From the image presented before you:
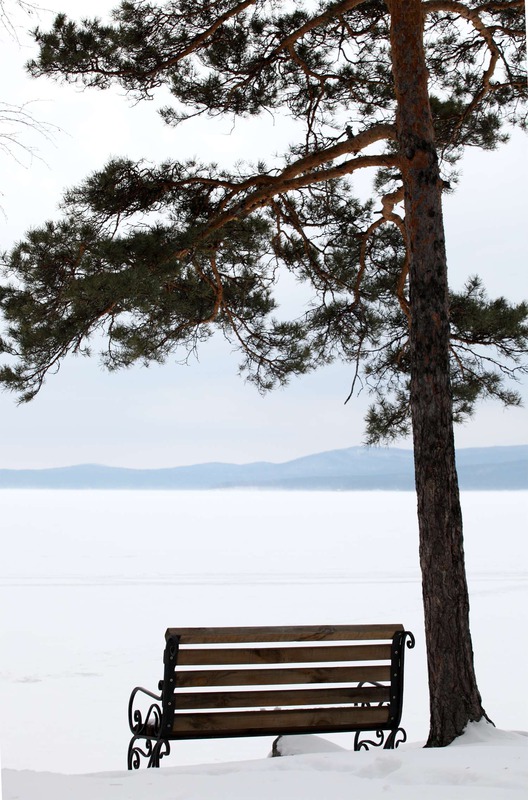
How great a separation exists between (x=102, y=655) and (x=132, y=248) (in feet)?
21.1

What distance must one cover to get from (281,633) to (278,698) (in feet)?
0.81

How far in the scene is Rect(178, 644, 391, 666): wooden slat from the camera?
128 inches

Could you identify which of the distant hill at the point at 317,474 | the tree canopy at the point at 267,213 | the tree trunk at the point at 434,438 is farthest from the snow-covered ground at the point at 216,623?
the distant hill at the point at 317,474

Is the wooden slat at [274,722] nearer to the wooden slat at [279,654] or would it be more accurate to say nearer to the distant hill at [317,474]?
the wooden slat at [279,654]

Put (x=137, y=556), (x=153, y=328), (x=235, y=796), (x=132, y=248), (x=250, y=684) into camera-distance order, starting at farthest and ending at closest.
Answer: (x=137, y=556)
(x=153, y=328)
(x=132, y=248)
(x=250, y=684)
(x=235, y=796)

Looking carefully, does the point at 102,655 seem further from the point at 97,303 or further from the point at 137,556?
the point at 137,556

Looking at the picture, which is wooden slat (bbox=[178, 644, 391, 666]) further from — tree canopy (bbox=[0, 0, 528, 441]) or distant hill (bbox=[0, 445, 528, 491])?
distant hill (bbox=[0, 445, 528, 491])

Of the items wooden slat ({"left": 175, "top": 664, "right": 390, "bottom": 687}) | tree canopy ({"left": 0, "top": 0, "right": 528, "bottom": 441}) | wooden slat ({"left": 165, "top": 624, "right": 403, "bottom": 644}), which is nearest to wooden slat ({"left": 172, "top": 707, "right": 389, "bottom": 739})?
wooden slat ({"left": 175, "top": 664, "right": 390, "bottom": 687})

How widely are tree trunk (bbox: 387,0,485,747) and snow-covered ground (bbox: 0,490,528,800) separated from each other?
0.18m

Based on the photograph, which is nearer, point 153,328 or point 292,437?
point 153,328

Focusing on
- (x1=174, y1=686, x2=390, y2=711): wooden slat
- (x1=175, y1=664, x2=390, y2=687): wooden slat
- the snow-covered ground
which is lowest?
the snow-covered ground

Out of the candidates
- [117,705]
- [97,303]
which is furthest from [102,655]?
[97,303]

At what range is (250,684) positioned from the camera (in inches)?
130

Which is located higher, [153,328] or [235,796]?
[153,328]
